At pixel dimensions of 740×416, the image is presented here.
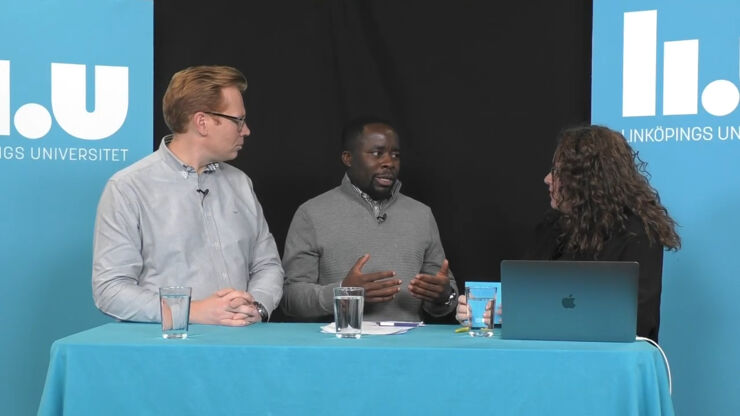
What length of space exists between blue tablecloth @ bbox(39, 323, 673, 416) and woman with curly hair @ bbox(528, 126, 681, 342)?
0.50m

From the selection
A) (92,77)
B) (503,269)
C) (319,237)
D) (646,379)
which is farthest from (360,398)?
(92,77)

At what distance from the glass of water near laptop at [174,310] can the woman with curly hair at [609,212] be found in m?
1.26

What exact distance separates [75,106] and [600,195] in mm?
2283

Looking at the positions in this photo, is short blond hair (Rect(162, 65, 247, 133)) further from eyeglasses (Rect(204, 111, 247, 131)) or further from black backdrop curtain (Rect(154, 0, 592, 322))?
black backdrop curtain (Rect(154, 0, 592, 322))

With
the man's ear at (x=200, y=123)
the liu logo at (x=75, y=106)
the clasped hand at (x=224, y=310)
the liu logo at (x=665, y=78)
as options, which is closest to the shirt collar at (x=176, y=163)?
the man's ear at (x=200, y=123)

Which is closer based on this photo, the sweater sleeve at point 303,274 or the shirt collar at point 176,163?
the shirt collar at point 176,163

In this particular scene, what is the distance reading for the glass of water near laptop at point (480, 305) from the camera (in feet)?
8.09

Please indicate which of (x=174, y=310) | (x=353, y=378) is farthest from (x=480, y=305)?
(x=174, y=310)

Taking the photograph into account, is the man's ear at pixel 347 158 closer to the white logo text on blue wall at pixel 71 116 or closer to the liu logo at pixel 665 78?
the white logo text on blue wall at pixel 71 116

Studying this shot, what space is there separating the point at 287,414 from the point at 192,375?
0.25 m

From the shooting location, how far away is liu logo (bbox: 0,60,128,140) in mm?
3924

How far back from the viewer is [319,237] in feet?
12.3

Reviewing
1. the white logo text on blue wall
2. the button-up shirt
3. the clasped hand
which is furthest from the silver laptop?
the white logo text on blue wall

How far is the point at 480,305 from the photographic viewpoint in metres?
2.48
